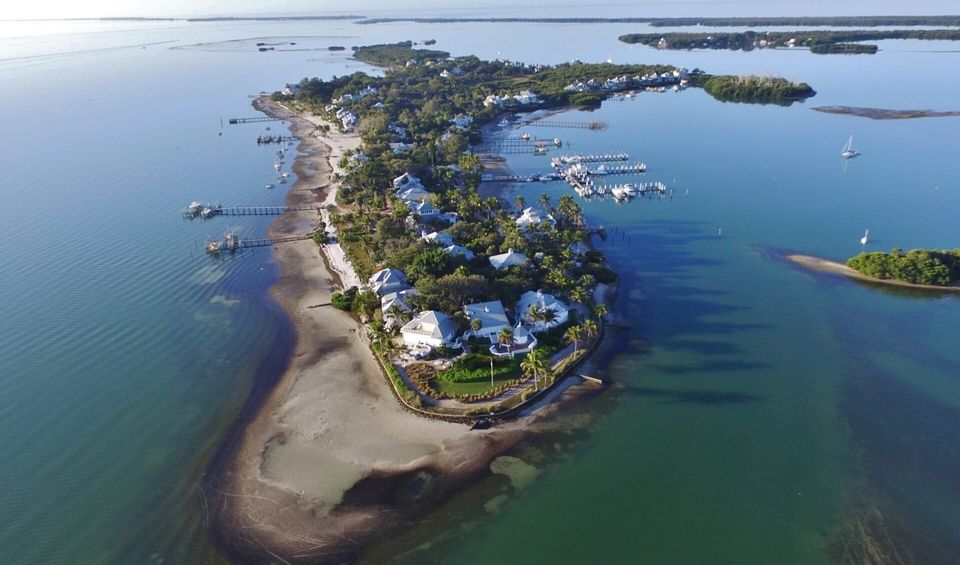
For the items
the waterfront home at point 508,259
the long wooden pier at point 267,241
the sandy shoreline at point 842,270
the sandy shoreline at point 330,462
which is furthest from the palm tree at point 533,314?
the long wooden pier at point 267,241

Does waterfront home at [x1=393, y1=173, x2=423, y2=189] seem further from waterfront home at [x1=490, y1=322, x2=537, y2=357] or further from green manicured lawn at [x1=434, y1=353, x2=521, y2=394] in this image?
green manicured lawn at [x1=434, y1=353, x2=521, y2=394]

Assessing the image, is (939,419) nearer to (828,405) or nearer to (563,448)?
(828,405)

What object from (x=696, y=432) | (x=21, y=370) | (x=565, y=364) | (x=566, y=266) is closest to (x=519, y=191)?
(x=566, y=266)

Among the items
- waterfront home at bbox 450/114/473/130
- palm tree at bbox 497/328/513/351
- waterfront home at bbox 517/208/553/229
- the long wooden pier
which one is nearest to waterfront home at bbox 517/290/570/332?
palm tree at bbox 497/328/513/351

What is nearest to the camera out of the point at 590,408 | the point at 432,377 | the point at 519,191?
the point at 590,408

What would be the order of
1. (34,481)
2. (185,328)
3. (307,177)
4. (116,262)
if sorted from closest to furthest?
(34,481), (185,328), (116,262), (307,177)

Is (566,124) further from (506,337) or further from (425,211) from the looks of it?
(506,337)
